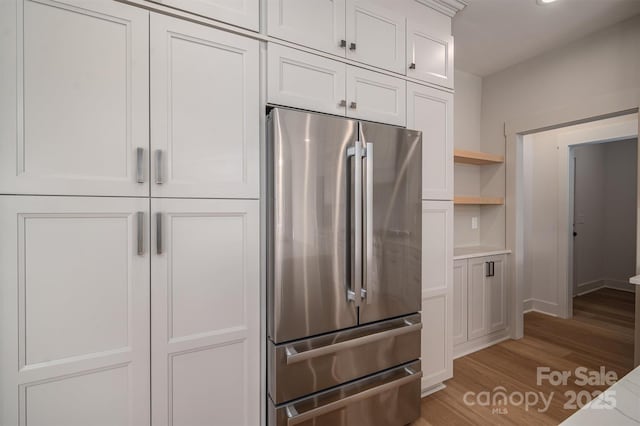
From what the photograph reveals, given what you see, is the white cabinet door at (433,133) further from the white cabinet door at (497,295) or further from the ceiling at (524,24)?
the white cabinet door at (497,295)

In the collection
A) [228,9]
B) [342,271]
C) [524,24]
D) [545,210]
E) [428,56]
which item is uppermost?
[524,24]

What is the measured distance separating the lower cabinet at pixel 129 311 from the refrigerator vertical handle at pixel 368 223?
1.89ft

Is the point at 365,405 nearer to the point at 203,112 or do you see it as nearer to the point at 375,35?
the point at 203,112

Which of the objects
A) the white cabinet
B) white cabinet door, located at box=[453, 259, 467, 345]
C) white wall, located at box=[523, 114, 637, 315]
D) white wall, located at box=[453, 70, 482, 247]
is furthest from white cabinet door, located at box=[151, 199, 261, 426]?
white wall, located at box=[523, 114, 637, 315]

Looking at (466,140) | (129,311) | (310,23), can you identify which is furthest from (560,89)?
(129,311)

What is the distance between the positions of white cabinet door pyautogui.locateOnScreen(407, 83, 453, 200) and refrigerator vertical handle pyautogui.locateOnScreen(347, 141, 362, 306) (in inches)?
25.7

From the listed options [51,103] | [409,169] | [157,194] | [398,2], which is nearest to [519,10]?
[398,2]

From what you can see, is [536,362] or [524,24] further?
[536,362]

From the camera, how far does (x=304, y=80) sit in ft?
5.24

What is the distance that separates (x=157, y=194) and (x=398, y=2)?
6.06 ft

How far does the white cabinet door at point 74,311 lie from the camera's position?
108 centimetres

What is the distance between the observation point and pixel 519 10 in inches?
87.7

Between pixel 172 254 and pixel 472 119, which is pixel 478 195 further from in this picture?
pixel 172 254

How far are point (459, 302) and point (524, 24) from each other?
2.37 meters
